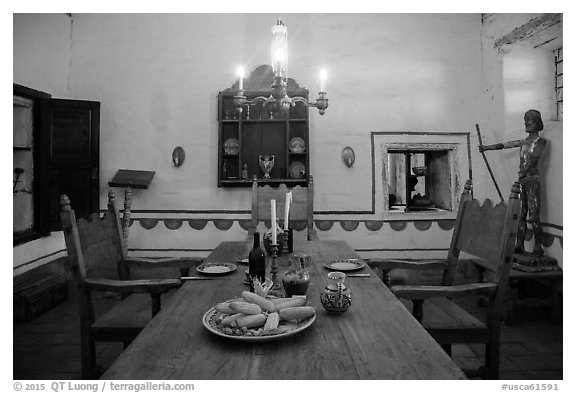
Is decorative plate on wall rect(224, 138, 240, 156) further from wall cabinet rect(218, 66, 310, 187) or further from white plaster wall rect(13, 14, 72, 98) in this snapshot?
white plaster wall rect(13, 14, 72, 98)

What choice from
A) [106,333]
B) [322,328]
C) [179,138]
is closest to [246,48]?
[179,138]

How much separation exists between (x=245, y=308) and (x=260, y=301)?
0.24 ft

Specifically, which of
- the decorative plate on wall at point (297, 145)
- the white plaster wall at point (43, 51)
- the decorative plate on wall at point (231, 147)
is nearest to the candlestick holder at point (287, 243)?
the decorative plate on wall at point (297, 145)

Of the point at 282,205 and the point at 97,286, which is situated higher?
the point at 282,205

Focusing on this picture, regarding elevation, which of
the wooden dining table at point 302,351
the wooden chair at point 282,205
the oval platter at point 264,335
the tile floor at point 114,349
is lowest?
the tile floor at point 114,349

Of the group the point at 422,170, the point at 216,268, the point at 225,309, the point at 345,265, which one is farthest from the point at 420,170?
the point at 225,309

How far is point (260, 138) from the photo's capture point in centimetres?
462

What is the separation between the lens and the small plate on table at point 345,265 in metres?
2.16

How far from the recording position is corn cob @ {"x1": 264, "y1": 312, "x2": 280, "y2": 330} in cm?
127

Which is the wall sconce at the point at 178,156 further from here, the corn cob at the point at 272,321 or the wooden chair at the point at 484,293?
the corn cob at the point at 272,321

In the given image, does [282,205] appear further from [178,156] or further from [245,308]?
[245,308]

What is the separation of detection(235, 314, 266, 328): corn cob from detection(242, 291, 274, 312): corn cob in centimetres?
6

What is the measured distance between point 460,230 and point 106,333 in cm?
195

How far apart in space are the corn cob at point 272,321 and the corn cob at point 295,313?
27mm
